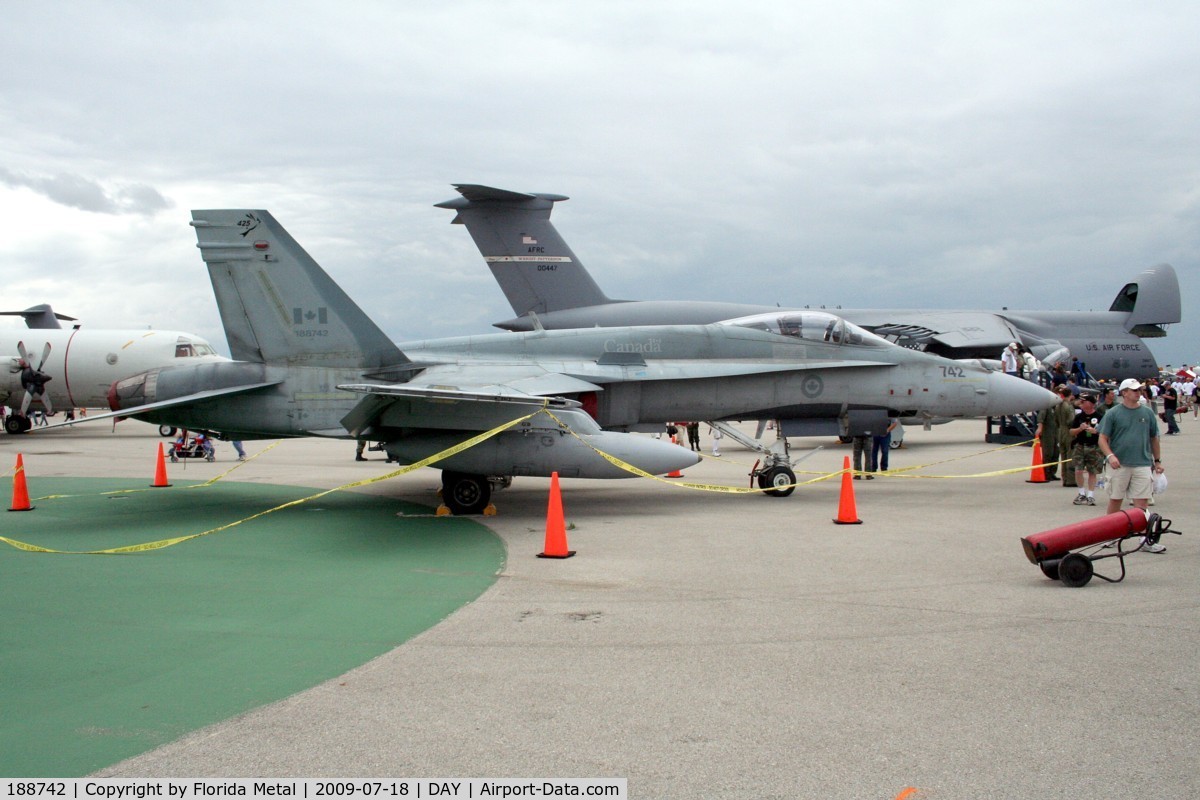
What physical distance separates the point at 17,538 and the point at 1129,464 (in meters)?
11.4

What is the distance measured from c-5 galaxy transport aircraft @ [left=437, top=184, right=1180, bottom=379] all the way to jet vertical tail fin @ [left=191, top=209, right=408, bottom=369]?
760 centimetres

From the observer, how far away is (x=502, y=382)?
36.0ft

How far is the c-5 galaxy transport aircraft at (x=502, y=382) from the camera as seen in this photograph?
9961 millimetres

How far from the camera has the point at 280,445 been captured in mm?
23391

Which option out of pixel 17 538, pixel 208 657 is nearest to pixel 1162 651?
pixel 208 657

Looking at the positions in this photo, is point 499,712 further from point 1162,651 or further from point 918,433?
point 918,433

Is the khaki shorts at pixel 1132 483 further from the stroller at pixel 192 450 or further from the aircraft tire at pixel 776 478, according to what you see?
the stroller at pixel 192 450

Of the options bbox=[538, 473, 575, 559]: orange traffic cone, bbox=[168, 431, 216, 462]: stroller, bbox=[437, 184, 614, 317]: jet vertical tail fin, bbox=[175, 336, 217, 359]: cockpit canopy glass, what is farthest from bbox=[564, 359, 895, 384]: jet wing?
bbox=[175, 336, 217, 359]: cockpit canopy glass

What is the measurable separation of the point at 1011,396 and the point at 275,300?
394 inches

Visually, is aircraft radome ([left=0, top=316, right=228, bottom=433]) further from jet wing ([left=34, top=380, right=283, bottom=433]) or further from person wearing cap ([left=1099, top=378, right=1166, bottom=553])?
person wearing cap ([left=1099, top=378, right=1166, bottom=553])

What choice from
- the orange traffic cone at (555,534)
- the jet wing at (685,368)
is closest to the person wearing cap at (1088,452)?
the jet wing at (685,368)

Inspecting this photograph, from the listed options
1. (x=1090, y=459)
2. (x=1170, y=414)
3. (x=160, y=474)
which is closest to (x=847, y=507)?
(x=1090, y=459)

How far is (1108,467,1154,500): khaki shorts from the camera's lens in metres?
8.06

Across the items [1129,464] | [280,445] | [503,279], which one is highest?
[503,279]
